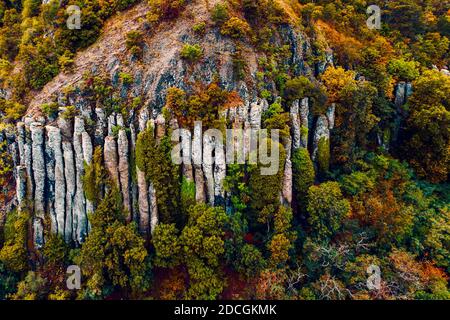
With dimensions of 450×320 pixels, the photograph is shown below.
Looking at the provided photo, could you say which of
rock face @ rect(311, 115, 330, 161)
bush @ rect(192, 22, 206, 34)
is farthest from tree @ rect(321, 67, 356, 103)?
bush @ rect(192, 22, 206, 34)

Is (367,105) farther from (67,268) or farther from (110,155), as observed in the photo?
(67,268)

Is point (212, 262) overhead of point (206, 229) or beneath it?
beneath

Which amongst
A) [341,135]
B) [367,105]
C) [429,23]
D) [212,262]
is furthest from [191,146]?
[429,23]

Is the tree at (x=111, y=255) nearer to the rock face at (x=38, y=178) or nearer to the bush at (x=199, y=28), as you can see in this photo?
the rock face at (x=38, y=178)

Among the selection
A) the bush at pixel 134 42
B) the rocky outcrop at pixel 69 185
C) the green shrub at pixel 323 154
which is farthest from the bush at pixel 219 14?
the rocky outcrop at pixel 69 185
